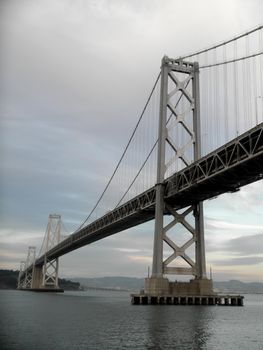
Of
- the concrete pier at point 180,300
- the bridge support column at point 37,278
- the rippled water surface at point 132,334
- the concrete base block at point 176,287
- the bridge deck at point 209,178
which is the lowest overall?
the rippled water surface at point 132,334

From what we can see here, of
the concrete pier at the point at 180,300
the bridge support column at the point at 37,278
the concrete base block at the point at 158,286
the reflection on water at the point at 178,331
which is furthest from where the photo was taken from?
the bridge support column at the point at 37,278

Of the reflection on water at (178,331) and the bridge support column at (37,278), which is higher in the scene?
the bridge support column at (37,278)

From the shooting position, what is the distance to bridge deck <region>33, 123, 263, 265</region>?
3738cm

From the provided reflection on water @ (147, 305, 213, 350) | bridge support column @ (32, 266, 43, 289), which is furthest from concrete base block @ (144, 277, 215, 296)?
bridge support column @ (32, 266, 43, 289)

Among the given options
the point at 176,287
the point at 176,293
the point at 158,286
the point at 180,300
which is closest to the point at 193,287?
the point at 176,287

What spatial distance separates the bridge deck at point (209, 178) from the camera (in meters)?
37.4

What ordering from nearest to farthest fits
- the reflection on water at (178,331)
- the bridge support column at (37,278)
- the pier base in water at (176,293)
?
1. the reflection on water at (178,331)
2. the pier base in water at (176,293)
3. the bridge support column at (37,278)

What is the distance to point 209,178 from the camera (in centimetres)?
4162

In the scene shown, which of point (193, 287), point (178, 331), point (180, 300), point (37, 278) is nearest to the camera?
point (178, 331)

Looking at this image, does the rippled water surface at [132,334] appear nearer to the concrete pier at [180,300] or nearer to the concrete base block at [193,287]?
the concrete pier at [180,300]

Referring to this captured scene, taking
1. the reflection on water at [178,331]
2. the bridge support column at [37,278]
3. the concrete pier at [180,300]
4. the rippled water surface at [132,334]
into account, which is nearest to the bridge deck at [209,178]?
the concrete pier at [180,300]

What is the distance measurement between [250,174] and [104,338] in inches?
858

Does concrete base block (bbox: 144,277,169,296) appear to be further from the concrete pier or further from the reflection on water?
the reflection on water

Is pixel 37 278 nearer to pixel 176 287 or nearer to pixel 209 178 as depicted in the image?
A: pixel 176 287
